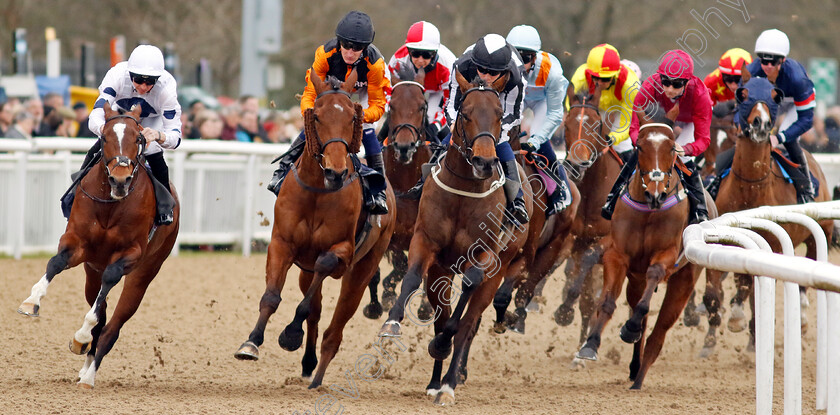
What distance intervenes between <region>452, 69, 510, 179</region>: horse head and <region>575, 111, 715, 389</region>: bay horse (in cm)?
141

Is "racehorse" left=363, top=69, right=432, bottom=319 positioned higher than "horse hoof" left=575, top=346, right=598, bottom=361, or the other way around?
"racehorse" left=363, top=69, right=432, bottom=319

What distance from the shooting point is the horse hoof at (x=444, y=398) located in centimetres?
637

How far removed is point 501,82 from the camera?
6445 millimetres

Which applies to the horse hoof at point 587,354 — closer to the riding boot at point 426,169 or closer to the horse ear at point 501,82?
the riding boot at point 426,169

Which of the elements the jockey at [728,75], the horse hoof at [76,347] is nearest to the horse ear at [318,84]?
the horse hoof at [76,347]

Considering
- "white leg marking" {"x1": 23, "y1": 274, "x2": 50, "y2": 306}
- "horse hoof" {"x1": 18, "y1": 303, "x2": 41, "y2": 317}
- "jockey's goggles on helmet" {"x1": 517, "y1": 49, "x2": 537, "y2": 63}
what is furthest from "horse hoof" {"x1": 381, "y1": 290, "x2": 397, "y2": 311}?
"horse hoof" {"x1": 18, "y1": 303, "x2": 41, "y2": 317}

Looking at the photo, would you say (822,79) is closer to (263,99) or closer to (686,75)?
(263,99)

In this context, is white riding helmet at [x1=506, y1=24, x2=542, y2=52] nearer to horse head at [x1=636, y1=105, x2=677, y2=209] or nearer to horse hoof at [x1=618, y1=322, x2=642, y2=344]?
horse head at [x1=636, y1=105, x2=677, y2=209]

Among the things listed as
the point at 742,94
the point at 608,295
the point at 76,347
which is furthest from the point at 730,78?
the point at 76,347

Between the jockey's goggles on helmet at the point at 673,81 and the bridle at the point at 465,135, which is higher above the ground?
the jockey's goggles on helmet at the point at 673,81

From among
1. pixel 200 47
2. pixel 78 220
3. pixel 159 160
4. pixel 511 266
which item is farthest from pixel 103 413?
pixel 200 47

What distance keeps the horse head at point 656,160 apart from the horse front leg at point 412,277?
1620 mm

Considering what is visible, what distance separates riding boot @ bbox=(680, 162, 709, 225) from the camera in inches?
295

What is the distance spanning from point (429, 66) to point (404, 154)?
1033 mm
